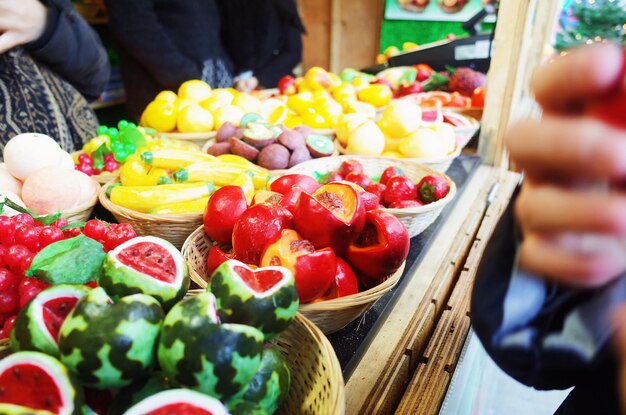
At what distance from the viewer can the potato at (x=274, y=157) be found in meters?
1.33

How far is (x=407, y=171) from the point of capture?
1.31 m

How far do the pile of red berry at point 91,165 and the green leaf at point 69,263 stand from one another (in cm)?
72

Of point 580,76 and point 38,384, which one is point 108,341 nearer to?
point 38,384

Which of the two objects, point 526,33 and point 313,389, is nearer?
point 313,389

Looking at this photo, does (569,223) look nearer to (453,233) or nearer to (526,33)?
(453,233)

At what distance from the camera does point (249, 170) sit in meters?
1.19

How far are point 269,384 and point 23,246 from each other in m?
0.47

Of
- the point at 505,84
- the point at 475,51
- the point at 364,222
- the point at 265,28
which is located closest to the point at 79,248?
the point at 364,222

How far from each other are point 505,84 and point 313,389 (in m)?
1.43

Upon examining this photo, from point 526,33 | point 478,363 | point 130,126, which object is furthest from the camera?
point 526,33

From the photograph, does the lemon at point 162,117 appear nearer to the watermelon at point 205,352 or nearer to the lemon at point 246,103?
the lemon at point 246,103

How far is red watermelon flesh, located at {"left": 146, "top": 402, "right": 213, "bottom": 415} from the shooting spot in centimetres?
42

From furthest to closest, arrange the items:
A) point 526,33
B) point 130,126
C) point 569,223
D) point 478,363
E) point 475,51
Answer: point 475,51 → point 526,33 → point 130,126 → point 478,363 → point 569,223

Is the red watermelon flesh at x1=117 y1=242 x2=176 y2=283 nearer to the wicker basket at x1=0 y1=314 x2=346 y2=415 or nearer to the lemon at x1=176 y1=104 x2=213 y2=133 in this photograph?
the wicker basket at x1=0 y1=314 x2=346 y2=415
